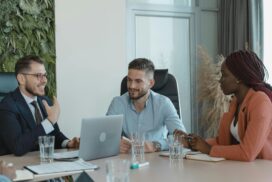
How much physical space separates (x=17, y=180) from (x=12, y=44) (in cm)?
226

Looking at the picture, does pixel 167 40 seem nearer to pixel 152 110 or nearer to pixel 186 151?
pixel 152 110

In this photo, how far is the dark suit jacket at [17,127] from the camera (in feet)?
7.77

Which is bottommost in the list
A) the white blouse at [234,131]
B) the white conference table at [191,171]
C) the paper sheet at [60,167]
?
the white conference table at [191,171]

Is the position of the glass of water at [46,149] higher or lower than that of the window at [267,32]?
lower

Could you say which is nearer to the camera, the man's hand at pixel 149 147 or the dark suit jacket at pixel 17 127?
the dark suit jacket at pixel 17 127

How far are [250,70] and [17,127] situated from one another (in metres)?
1.37

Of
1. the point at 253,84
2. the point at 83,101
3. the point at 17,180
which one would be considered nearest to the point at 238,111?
the point at 253,84

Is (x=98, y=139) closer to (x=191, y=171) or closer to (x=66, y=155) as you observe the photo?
(x=66, y=155)

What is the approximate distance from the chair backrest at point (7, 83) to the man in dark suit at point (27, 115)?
0.21 metres

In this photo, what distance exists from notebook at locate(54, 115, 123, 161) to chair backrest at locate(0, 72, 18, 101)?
2.67ft

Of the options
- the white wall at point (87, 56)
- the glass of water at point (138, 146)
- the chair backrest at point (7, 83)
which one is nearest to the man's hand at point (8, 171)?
the glass of water at point (138, 146)

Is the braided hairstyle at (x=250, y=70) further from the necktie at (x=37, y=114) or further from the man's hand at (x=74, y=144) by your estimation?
the necktie at (x=37, y=114)

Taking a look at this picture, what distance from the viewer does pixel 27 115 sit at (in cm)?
256

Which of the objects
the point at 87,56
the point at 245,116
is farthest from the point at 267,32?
the point at 245,116
